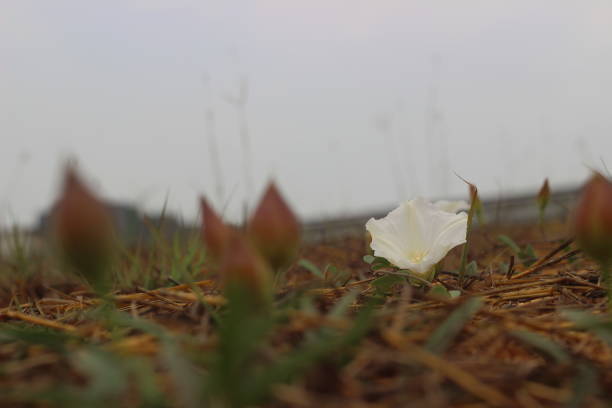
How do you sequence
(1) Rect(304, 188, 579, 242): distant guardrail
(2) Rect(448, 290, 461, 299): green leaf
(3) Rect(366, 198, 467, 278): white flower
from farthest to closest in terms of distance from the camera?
(1) Rect(304, 188, 579, 242): distant guardrail, (3) Rect(366, 198, 467, 278): white flower, (2) Rect(448, 290, 461, 299): green leaf

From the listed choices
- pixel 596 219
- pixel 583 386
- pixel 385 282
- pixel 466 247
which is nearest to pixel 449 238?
pixel 466 247

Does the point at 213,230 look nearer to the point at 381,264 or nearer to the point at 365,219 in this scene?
the point at 381,264

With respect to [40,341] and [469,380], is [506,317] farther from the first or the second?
[40,341]

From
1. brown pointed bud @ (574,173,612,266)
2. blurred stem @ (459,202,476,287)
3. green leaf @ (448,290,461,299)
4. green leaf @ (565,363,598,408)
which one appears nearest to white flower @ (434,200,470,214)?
blurred stem @ (459,202,476,287)

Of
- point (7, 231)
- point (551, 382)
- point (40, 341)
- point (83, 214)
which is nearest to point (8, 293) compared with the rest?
point (7, 231)

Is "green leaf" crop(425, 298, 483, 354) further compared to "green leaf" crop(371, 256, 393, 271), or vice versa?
"green leaf" crop(371, 256, 393, 271)

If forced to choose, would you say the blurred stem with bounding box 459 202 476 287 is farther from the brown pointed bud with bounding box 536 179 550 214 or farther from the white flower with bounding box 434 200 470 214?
the brown pointed bud with bounding box 536 179 550 214
